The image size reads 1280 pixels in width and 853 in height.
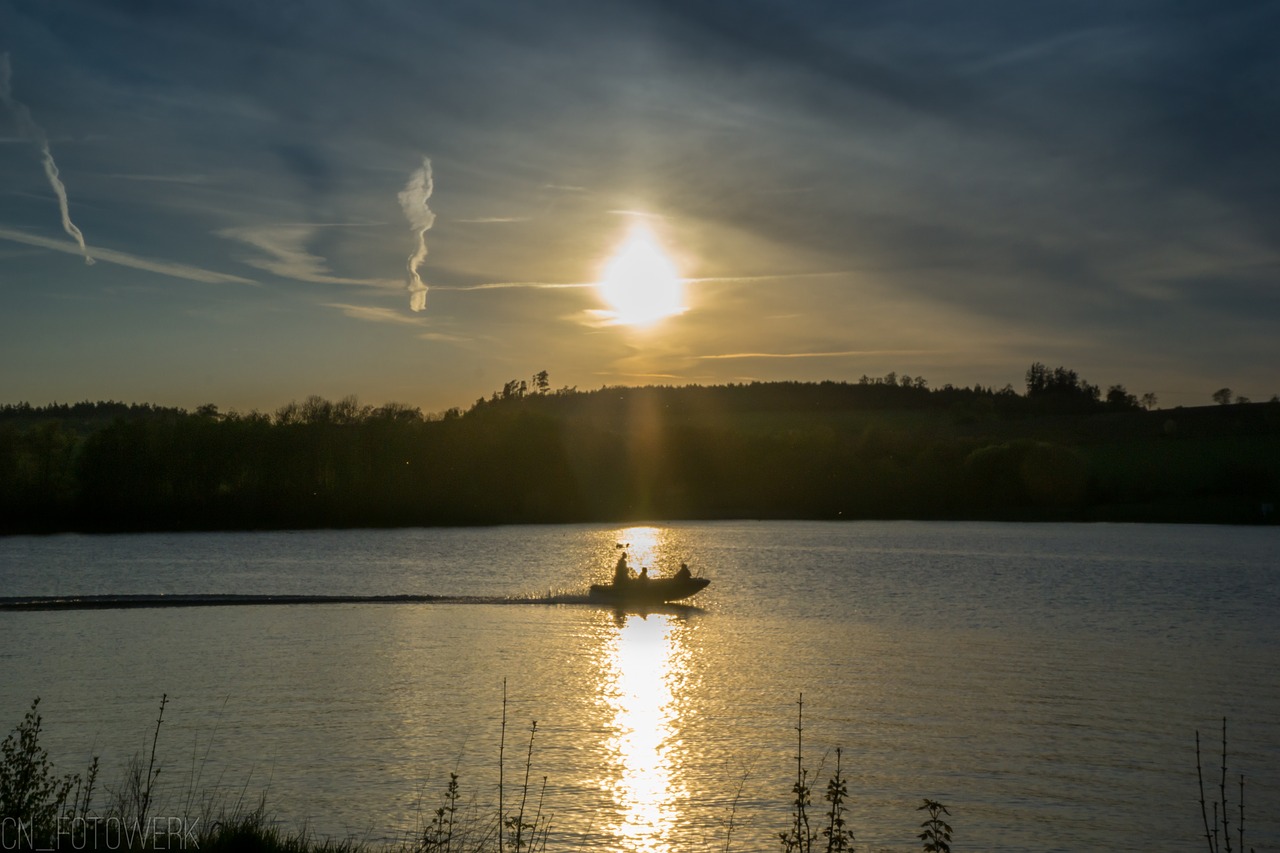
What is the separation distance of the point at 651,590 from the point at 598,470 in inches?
2384

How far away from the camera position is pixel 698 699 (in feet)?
73.7

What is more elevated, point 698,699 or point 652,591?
point 652,591

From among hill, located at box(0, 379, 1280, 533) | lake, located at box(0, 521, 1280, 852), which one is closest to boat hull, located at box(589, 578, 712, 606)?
lake, located at box(0, 521, 1280, 852)

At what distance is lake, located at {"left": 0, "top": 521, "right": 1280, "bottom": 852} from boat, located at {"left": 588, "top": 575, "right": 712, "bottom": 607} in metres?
0.73

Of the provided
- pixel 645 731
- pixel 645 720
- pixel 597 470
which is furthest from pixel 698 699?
pixel 597 470

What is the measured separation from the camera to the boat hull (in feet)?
128

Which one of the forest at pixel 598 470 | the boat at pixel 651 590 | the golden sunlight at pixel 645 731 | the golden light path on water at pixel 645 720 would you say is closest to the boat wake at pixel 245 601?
the boat at pixel 651 590

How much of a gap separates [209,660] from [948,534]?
61.2 metres

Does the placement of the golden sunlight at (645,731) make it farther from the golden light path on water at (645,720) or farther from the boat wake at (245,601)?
the boat wake at (245,601)

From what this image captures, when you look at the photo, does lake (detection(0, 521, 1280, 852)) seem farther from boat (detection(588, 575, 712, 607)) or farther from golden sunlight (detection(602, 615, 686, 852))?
boat (detection(588, 575, 712, 607))

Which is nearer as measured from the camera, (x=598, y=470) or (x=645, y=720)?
(x=645, y=720)

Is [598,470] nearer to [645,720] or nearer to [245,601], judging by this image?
[245,601]

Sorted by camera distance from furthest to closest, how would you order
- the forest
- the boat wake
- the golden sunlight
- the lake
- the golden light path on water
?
1. the forest
2. the boat wake
3. the lake
4. the golden light path on water
5. the golden sunlight

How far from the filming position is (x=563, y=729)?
1920cm
